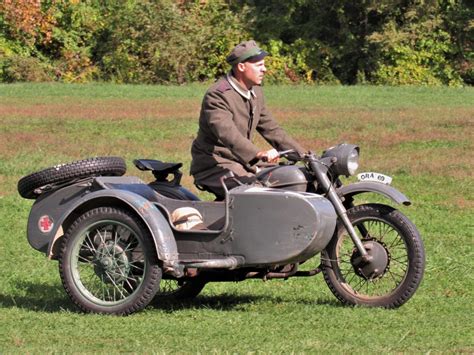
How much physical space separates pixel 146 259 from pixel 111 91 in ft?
83.9

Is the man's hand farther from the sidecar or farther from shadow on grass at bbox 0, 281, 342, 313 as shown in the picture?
shadow on grass at bbox 0, 281, 342, 313

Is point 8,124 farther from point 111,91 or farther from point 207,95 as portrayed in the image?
point 207,95

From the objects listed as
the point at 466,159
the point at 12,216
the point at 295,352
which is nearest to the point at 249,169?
the point at 295,352

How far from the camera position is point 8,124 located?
26.5m

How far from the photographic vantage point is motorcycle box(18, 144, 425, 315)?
8703 millimetres

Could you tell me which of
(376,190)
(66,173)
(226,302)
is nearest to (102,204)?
(66,173)

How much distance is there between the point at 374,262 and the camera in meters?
8.95

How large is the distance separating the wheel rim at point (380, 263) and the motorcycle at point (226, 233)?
0.01 meters

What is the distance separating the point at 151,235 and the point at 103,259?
1.47 ft

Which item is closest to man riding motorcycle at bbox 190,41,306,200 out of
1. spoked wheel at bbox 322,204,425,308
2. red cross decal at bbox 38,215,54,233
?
spoked wheel at bbox 322,204,425,308

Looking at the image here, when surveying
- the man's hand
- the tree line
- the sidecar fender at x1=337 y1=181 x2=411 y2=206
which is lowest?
the tree line

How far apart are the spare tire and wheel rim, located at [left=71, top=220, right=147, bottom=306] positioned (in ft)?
1.50

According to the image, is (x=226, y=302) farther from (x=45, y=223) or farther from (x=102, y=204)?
(x=45, y=223)

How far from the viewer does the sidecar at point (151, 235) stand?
865cm
